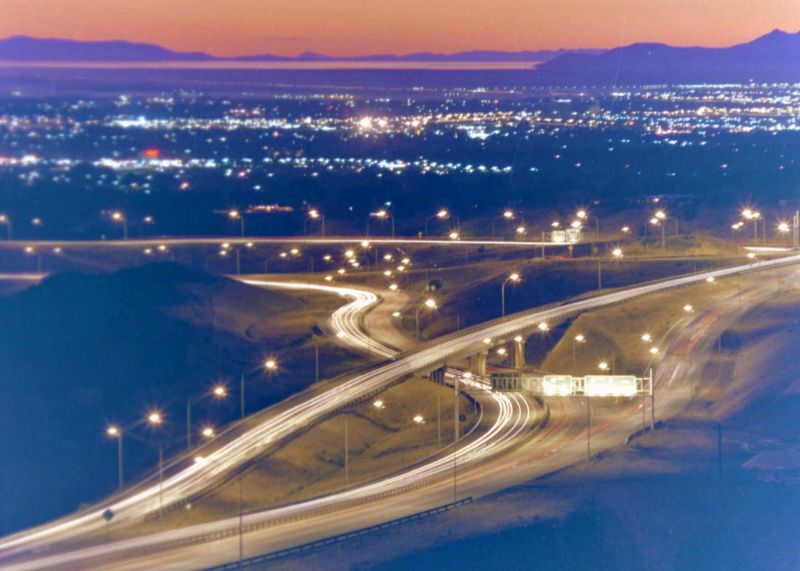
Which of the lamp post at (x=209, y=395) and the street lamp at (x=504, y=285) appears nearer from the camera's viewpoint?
the lamp post at (x=209, y=395)

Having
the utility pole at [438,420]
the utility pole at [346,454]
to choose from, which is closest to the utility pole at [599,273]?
the utility pole at [438,420]

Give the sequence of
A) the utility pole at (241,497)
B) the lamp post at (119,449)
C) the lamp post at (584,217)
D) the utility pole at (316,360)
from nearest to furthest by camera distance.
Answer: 1. the utility pole at (241,497)
2. the lamp post at (119,449)
3. the utility pole at (316,360)
4. the lamp post at (584,217)

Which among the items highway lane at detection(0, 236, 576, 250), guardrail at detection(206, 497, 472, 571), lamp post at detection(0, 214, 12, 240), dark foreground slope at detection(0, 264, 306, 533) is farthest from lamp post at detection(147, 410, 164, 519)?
highway lane at detection(0, 236, 576, 250)

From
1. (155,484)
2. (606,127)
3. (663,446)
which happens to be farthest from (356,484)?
(606,127)

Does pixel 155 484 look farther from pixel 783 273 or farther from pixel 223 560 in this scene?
pixel 783 273

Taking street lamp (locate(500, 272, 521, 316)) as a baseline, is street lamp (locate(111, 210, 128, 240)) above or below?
above

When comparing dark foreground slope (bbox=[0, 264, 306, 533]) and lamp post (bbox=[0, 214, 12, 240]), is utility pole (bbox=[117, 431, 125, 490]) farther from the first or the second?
lamp post (bbox=[0, 214, 12, 240])

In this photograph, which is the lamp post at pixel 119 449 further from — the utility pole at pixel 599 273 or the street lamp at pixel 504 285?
the utility pole at pixel 599 273
